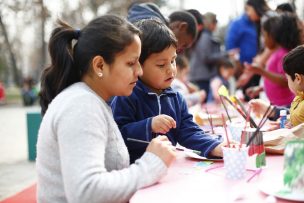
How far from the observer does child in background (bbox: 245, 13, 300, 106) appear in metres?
3.13

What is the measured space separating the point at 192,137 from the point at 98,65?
59 centimetres

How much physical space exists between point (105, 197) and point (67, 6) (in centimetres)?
1554

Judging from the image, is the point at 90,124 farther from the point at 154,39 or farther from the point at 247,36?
the point at 247,36

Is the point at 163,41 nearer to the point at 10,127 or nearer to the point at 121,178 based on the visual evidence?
the point at 121,178

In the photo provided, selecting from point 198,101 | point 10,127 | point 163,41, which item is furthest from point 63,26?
point 10,127

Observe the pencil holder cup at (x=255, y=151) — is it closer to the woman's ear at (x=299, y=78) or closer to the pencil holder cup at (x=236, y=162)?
the pencil holder cup at (x=236, y=162)

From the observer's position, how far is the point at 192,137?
1.74 metres

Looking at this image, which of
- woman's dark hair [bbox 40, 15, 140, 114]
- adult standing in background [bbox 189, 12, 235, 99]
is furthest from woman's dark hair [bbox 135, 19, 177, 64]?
adult standing in background [bbox 189, 12, 235, 99]

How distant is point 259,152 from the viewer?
1332mm

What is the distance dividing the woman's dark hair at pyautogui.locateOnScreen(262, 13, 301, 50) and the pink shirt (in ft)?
0.22

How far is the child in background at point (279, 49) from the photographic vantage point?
313cm

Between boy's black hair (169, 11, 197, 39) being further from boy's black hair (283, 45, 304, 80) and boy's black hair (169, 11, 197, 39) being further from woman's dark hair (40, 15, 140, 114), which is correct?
woman's dark hair (40, 15, 140, 114)

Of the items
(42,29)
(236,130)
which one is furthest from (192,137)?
(42,29)

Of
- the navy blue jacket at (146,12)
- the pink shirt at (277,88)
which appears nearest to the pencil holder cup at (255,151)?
the navy blue jacket at (146,12)
